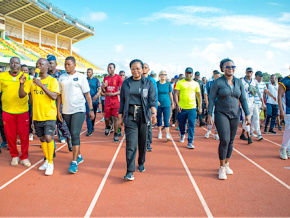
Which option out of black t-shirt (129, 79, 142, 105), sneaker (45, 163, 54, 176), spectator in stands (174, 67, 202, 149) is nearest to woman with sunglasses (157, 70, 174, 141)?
spectator in stands (174, 67, 202, 149)

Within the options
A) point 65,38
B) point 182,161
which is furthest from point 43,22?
point 182,161

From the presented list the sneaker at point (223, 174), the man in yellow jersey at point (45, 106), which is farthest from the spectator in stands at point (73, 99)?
the sneaker at point (223, 174)

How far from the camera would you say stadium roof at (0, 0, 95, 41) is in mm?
29844

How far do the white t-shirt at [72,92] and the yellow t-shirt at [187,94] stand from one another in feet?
10.0

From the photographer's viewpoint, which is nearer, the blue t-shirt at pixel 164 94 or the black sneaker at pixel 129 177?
the black sneaker at pixel 129 177

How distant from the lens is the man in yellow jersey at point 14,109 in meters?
4.82

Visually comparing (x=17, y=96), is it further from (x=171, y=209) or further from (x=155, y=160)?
(x=171, y=209)

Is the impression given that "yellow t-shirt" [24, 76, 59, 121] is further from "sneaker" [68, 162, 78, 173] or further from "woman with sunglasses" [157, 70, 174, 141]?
"woman with sunglasses" [157, 70, 174, 141]

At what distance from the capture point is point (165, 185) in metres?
3.97

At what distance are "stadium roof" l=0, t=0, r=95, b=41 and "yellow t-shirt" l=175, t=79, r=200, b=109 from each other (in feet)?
97.7

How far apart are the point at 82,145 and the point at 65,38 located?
43.9 meters

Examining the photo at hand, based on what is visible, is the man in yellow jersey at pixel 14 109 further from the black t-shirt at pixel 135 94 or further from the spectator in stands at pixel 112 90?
the spectator in stands at pixel 112 90

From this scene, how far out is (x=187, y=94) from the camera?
663 centimetres

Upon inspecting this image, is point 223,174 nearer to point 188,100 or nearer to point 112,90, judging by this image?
point 188,100
